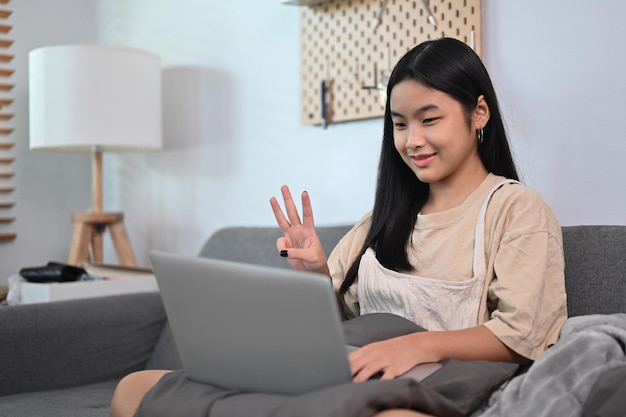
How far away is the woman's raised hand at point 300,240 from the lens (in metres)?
1.58

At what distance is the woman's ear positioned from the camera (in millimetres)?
1616

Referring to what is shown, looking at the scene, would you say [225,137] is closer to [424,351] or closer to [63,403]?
[63,403]

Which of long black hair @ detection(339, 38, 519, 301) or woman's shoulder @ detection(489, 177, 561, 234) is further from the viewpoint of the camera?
long black hair @ detection(339, 38, 519, 301)

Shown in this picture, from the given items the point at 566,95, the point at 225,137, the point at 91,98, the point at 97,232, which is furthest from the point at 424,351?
the point at 97,232

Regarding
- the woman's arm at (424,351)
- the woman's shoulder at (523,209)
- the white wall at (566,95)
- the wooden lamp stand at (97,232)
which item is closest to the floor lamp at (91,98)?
the wooden lamp stand at (97,232)

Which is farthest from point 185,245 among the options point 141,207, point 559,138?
point 559,138

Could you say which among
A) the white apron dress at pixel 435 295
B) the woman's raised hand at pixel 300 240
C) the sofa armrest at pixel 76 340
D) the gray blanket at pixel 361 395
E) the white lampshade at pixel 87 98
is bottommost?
the sofa armrest at pixel 76 340

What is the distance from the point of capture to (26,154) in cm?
336

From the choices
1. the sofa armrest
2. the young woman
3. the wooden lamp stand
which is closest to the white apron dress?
the young woman

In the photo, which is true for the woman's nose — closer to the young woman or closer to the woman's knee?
the young woman

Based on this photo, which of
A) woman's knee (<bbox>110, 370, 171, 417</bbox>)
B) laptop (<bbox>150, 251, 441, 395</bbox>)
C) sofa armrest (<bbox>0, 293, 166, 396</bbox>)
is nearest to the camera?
laptop (<bbox>150, 251, 441, 395</bbox>)

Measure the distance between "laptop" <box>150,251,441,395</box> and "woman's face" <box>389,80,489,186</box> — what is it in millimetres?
473

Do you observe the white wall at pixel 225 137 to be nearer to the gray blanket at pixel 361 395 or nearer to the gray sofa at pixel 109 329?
the gray sofa at pixel 109 329

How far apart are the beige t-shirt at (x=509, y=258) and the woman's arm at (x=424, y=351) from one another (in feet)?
0.08
